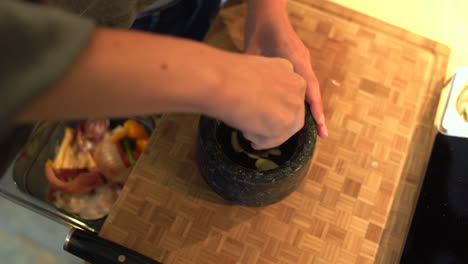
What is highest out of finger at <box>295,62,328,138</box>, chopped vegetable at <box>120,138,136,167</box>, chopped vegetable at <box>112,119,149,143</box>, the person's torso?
the person's torso

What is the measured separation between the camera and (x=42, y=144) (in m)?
1.08

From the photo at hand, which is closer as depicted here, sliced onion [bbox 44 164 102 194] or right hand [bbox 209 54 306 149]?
right hand [bbox 209 54 306 149]

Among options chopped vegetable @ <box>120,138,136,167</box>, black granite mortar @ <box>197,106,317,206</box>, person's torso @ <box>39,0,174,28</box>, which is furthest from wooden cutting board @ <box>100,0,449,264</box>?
chopped vegetable @ <box>120,138,136,167</box>

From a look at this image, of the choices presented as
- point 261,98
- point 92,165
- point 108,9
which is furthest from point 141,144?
point 261,98

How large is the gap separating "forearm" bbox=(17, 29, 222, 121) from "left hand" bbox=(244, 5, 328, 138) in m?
0.32

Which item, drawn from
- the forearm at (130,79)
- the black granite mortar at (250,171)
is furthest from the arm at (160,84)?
the black granite mortar at (250,171)

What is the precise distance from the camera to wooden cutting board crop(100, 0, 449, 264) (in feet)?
2.25

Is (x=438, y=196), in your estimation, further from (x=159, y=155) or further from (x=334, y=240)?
(x=159, y=155)

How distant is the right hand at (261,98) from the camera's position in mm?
381

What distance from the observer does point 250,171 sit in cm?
58

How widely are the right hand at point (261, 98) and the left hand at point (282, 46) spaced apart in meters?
0.16

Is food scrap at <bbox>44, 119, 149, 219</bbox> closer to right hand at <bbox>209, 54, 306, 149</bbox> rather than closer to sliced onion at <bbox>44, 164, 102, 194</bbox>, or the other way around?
sliced onion at <bbox>44, 164, 102, 194</bbox>

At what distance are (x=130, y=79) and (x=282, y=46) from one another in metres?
0.41

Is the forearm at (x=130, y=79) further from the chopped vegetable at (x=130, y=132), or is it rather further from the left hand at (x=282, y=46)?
the chopped vegetable at (x=130, y=132)
